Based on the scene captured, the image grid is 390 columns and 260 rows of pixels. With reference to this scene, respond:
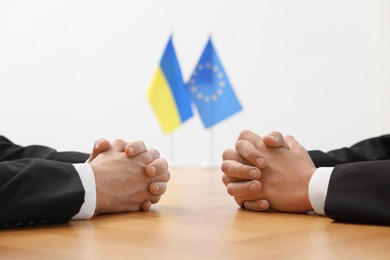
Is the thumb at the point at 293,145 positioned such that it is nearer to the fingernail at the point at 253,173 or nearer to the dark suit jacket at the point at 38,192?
the fingernail at the point at 253,173

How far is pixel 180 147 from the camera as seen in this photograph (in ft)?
15.7

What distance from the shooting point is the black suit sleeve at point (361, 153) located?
5.21 ft

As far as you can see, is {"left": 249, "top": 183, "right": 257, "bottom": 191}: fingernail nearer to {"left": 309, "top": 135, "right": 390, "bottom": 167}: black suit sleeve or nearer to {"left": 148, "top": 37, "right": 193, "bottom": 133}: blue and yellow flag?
{"left": 309, "top": 135, "right": 390, "bottom": 167}: black suit sleeve

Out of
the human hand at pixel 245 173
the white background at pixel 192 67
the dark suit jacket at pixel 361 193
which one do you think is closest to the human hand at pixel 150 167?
the human hand at pixel 245 173

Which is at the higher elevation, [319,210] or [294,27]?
[294,27]

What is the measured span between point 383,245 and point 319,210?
1.23ft

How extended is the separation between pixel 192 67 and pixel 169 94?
1201mm

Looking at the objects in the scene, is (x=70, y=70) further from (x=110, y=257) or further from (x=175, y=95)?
(x=110, y=257)

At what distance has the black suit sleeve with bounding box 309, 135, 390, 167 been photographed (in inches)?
62.5

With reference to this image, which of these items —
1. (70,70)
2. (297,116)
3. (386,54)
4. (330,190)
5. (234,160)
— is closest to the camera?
(330,190)

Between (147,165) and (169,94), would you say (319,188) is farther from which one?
(169,94)

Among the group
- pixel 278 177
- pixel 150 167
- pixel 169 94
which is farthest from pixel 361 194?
pixel 169 94

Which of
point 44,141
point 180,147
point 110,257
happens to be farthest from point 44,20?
point 110,257

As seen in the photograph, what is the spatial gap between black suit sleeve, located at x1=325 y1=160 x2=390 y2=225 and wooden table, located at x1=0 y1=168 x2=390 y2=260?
0.08 feet
